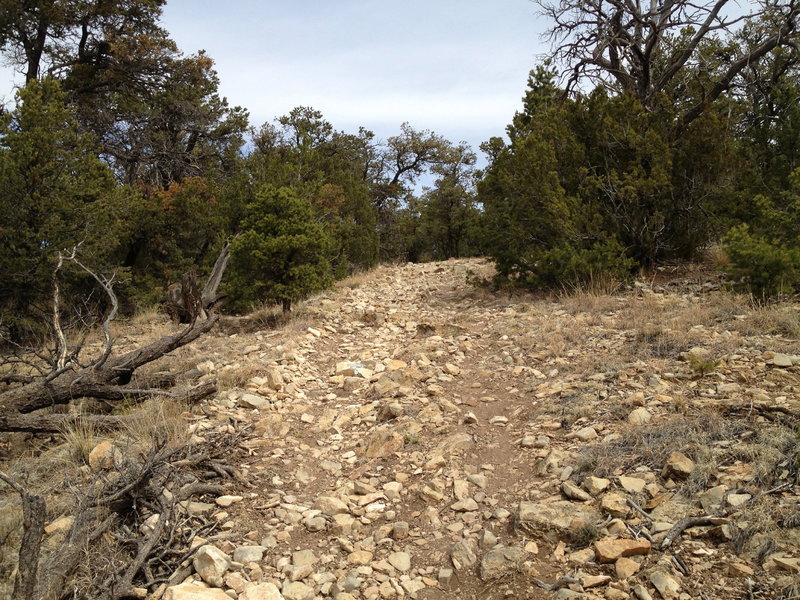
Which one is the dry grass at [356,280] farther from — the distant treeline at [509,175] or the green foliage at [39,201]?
the green foliage at [39,201]

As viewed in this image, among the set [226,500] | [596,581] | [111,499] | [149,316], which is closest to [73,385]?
[111,499]

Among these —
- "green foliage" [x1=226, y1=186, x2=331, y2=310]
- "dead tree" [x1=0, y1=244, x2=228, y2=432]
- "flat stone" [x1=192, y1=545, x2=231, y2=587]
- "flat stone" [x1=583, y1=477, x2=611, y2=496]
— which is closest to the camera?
"flat stone" [x1=192, y1=545, x2=231, y2=587]

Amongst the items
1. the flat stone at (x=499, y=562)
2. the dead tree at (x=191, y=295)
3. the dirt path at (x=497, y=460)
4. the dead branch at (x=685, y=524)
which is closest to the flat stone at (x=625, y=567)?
the dirt path at (x=497, y=460)

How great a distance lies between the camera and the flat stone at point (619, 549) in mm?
2961

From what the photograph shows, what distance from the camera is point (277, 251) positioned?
31.0 feet

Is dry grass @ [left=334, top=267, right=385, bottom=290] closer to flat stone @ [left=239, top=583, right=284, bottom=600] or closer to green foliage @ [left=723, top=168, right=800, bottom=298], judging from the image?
green foliage @ [left=723, top=168, right=800, bottom=298]

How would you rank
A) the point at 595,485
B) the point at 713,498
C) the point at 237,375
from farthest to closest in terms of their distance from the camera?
the point at 237,375, the point at 595,485, the point at 713,498

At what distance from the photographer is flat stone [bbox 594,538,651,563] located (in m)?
2.96

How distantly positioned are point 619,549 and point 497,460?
1.56m

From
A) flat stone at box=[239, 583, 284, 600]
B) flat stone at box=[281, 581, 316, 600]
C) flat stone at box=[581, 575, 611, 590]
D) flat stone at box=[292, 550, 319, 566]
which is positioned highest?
flat stone at box=[581, 575, 611, 590]

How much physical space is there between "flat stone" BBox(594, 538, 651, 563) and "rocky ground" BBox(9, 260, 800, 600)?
0.01 meters

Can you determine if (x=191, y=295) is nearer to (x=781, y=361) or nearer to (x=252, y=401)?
(x=252, y=401)

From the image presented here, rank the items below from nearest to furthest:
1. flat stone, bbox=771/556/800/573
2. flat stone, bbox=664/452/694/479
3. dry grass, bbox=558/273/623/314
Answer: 1. flat stone, bbox=771/556/800/573
2. flat stone, bbox=664/452/694/479
3. dry grass, bbox=558/273/623/314

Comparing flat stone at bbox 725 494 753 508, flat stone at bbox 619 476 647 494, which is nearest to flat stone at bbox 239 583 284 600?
flat stone at bbox 619 476 647 494
